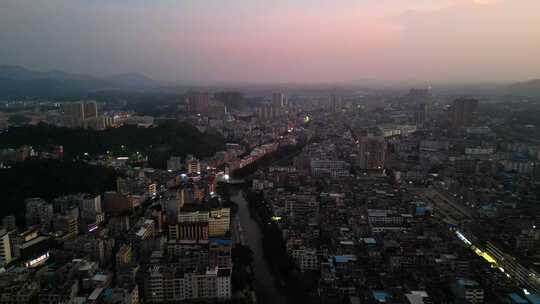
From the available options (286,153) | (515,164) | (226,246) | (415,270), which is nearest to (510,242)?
(415,270)

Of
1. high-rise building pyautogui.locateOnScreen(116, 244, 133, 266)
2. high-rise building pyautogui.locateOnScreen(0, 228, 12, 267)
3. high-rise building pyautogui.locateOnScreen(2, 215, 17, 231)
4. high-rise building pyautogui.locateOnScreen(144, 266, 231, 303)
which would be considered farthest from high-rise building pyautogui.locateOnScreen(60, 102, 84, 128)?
high-rise building pyautogui.locateOnScreen(144, 266, 231, 303)

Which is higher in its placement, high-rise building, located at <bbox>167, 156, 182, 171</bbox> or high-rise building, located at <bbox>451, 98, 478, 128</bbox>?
high-rise building, located at <bbox>451, 98, 478, 128</bbox>

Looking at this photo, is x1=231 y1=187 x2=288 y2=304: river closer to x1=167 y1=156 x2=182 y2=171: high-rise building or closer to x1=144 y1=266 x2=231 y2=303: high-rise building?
x1=144 y1=266 x2=231 y2=303: high-rise building

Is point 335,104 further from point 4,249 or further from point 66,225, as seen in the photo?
point 4,249

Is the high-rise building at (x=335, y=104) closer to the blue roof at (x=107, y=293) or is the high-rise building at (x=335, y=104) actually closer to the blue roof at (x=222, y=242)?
the blue roof at (x=222, y=242)

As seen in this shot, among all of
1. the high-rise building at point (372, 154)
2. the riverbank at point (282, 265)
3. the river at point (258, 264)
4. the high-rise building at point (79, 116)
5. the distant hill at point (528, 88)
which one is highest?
the distant hill at point (528, 88)

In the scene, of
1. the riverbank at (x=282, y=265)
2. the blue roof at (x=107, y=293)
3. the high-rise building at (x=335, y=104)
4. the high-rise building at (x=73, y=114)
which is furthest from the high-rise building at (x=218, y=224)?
the high-rise building at (x=335, y=104)

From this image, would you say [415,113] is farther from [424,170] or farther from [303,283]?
[303,283]
